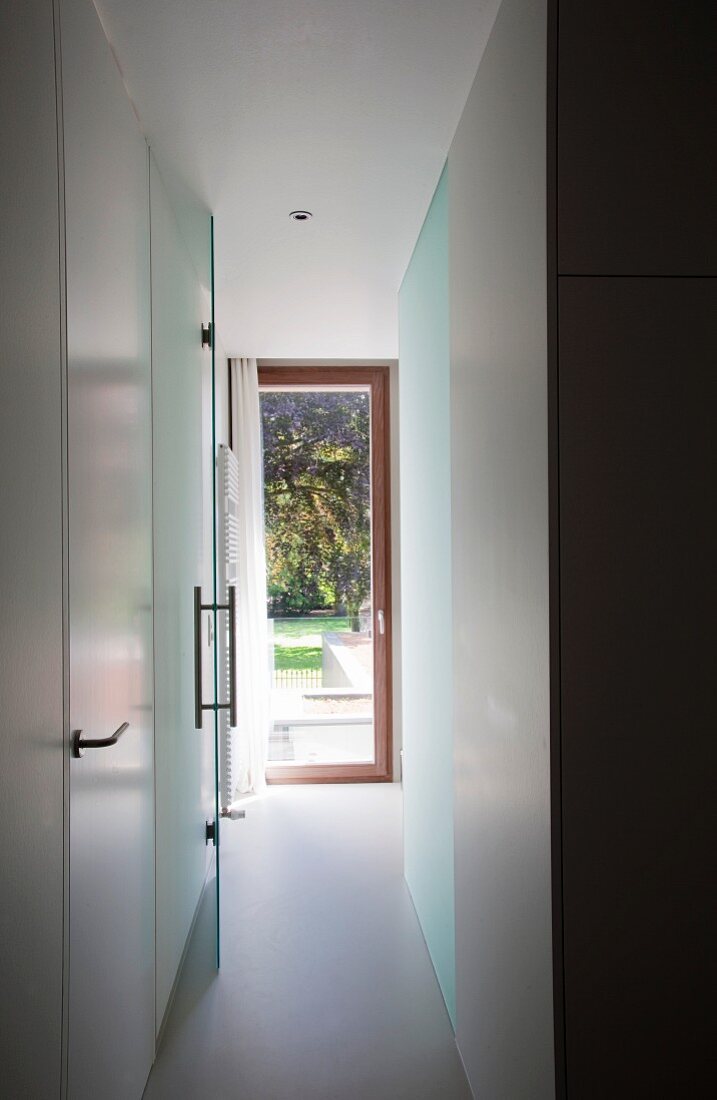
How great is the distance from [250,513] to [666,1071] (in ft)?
12.6

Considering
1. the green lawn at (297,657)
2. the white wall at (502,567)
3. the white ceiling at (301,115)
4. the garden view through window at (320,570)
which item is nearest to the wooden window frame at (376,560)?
the garden view through window at (320,570)

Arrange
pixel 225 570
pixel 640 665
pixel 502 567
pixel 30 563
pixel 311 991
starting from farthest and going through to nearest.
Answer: pixel 225 570
pixel 311 991
pixel 502 567
pixel 640 665
pixel 30 563

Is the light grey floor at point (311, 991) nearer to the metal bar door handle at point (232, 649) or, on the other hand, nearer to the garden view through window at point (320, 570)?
the metal bar door handle at point (232, 649)

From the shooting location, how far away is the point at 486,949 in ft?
5.85

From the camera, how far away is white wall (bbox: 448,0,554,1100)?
1345 mm

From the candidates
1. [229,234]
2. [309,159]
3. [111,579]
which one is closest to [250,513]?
[229,234]

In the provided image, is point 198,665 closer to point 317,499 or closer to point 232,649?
point 232,649

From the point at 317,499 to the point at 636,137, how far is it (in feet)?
12.3

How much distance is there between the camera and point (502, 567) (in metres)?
1.61

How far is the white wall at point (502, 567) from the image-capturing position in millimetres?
1345

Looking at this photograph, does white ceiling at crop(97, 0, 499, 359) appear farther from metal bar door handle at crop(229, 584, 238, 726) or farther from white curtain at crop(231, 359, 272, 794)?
white curtain at crop(231, 359, 272, 794)

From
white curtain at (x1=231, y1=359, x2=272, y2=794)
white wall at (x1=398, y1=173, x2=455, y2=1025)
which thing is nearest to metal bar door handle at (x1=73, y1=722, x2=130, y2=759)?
white wall at (x1=398, y1=173, x2=455, y2=1025)

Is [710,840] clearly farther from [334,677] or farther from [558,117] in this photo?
[334,677]

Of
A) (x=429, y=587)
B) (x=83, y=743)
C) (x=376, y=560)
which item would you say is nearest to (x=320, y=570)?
(x=376, y=560)
